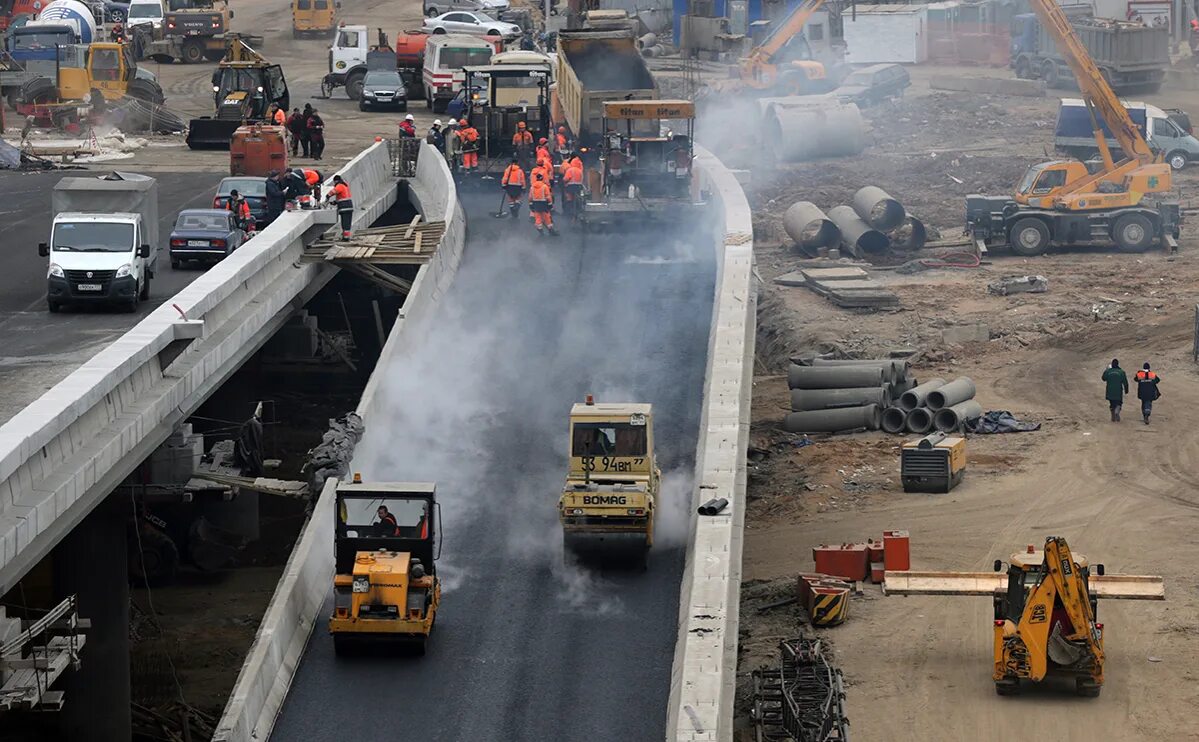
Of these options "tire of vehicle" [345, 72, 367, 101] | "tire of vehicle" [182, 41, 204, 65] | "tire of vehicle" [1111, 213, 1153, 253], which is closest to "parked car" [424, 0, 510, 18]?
"tire of vehicle" [182, 41, 204, 65]

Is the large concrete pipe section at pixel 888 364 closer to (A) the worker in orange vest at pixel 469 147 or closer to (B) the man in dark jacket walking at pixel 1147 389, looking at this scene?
(B) the man in dark jacket walking at pixel 1147 389

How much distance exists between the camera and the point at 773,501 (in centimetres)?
3472

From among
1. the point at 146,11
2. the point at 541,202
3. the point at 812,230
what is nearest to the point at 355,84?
the point at 146,11

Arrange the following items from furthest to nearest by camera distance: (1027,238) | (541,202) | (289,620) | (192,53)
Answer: (192,53) < (1027,238) < (541,202) < (289,620)

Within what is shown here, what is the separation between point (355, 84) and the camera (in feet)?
234

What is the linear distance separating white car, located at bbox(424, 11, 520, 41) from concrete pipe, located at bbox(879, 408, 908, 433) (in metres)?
43.8

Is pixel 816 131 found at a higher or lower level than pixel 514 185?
lower

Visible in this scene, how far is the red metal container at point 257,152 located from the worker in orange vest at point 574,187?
408 inches

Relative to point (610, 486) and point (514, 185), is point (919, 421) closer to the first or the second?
point (514, 185)

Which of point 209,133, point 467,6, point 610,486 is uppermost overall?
point 467,6

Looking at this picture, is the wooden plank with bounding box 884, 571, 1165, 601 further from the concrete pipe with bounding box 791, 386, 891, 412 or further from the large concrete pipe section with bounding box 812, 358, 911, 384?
the large concrete pipe section with bounding box 812, 358, 911, 384

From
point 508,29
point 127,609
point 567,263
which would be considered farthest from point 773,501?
point 508,29

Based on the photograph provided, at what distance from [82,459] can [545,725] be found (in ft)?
22.6

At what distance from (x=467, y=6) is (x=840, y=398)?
5332 cm
